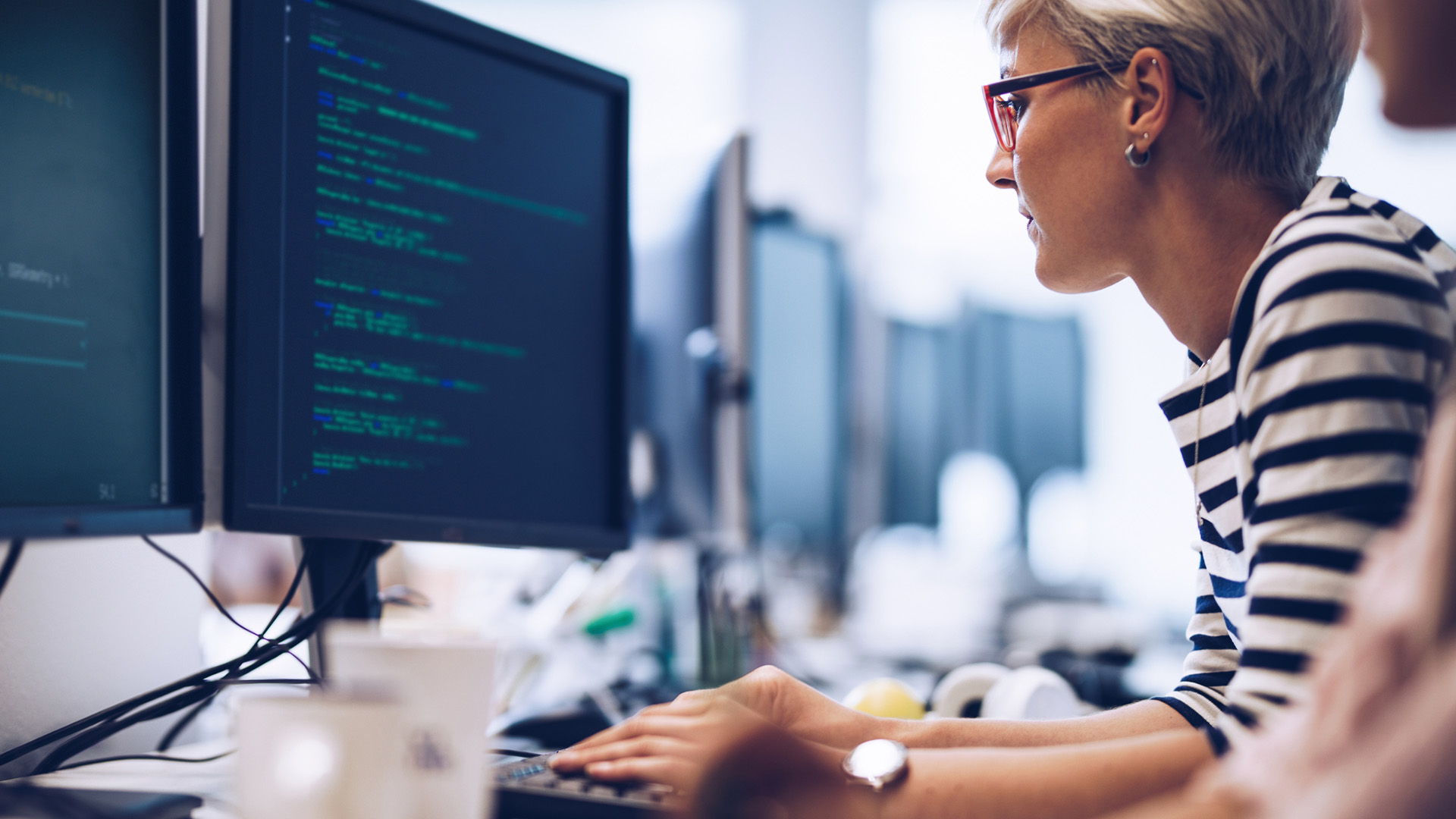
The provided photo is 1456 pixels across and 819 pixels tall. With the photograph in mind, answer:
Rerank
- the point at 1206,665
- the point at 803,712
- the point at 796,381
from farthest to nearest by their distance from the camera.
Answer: the point at 796,381, the point at 1206,665, the point at 803,712

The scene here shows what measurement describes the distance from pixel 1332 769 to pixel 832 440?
1771mm

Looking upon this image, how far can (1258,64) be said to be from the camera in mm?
809

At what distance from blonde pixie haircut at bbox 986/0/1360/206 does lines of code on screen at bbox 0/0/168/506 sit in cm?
79

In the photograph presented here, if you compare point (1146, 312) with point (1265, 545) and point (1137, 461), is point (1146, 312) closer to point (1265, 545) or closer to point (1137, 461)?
point (1137, 461)

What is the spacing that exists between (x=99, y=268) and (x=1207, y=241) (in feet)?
2.83

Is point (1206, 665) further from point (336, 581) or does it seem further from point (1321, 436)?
point (336, 581)

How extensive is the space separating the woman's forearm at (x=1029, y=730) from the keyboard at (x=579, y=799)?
246mm

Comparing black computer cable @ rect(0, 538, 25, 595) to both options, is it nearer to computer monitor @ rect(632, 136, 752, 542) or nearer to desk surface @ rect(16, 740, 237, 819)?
desk surface @ rect(16, 740, 237, 819)

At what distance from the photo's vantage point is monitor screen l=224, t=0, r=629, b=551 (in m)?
0.82

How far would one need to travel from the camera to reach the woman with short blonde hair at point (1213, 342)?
572 millimetres

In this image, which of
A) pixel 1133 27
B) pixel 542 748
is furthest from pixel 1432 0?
pixel 542 748

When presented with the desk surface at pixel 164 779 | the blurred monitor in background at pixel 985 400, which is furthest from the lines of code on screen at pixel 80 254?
the blurred monitor in background at pixel 985 400

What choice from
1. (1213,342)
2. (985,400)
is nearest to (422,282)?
(1213,342)

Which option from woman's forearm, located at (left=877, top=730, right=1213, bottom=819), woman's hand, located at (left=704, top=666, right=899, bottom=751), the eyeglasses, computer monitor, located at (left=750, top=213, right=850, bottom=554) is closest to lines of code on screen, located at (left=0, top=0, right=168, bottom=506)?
woman's hand, located at (left=704, top=666, right=899, bottom=751)
